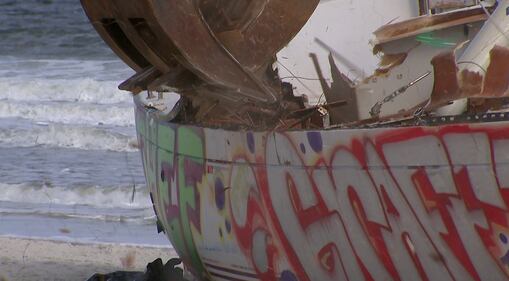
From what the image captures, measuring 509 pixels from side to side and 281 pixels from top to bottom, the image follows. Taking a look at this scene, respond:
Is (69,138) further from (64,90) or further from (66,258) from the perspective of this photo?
(66,258)

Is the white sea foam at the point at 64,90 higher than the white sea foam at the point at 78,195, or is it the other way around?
the white sea foam at the point at 78,195

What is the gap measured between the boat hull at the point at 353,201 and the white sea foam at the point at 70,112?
34.6 ft

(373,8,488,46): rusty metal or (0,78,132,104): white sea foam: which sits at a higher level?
(373,8,488,46): rusty metal

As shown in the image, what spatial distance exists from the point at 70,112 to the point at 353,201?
41.1ft

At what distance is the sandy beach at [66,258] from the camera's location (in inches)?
311

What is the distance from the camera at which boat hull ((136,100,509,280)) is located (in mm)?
4754

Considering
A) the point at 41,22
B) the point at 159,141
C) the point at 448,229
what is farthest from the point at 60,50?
the point at 448,229

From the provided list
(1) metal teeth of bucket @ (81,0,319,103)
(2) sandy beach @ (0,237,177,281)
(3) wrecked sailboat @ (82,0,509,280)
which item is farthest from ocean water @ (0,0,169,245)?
(1) metal teeth of bucket @ (81,0,319,103)

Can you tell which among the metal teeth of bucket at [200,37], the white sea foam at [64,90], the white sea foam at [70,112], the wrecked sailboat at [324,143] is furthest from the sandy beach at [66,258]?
the white sea foam at [64,90]

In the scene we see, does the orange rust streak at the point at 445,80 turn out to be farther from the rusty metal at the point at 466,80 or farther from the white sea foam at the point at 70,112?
the white sea foam at the point at 70,112

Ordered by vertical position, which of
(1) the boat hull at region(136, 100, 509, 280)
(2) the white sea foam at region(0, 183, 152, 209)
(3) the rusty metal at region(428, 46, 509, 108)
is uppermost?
(3) the rusty metal at region(428, 46, 509, 108)

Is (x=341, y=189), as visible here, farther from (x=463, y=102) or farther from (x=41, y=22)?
(x=41, y=22)

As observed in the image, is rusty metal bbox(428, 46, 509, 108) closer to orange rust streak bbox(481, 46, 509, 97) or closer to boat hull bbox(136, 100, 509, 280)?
orange rust streak bbox(481, 46, 509, 97)

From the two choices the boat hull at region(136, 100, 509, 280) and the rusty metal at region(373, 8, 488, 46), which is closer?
the boat hull at region(136, 100, 509, 280)
